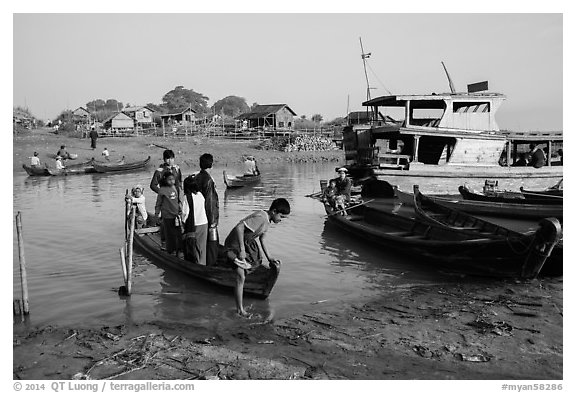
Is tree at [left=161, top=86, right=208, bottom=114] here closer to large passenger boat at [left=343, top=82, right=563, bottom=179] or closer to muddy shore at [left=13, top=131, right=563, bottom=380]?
large passenger boat at [left=343, top=82, right=563, bottom=179]

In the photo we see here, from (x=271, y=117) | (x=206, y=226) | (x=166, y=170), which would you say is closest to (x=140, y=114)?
(x=271, y=117)

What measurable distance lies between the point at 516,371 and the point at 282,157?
37.9 m

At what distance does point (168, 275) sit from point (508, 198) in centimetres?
1017

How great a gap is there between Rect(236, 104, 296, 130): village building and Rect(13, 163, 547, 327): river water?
36.3 meters

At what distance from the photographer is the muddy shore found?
4660 mm

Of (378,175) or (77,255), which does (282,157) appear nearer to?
(378,175)

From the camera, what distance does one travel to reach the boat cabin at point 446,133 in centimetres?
1568

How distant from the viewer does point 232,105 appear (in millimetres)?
85938

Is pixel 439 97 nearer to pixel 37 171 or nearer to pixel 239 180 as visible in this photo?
pixel 239 180

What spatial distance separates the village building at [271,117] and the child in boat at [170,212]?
138 ft

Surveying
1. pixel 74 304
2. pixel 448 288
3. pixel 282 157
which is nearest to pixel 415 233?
pixel 448 288

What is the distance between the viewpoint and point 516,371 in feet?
15.4

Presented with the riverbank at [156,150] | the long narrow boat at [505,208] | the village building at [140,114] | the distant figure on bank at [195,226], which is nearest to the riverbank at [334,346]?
the distant figure on bank at [195,226]

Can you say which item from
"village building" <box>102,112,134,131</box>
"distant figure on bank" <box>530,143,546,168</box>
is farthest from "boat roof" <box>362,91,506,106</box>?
"village building" <box>102,112,134,131</box>
